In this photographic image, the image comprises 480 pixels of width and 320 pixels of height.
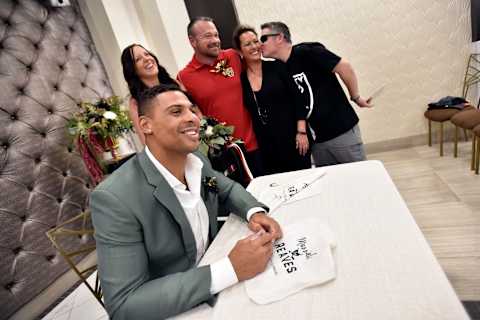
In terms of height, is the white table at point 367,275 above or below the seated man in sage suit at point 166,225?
below

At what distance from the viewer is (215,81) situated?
190 cm

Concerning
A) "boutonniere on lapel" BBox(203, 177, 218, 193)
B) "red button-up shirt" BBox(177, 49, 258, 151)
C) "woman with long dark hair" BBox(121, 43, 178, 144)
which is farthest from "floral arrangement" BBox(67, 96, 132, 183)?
"boutonniere on lapel" BBox(203, 177, 218, 193)

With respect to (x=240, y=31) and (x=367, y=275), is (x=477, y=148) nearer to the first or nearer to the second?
(x=240, y=31)

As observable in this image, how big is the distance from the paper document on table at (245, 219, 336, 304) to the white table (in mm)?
20

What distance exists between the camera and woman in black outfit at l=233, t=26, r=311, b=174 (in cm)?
187

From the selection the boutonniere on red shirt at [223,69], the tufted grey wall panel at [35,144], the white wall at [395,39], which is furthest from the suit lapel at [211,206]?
the white wall at [395,39]

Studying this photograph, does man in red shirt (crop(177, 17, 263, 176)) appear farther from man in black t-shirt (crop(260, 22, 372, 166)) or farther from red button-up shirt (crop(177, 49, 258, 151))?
man in black t-shirt (crop(260, 22, 372, 166))

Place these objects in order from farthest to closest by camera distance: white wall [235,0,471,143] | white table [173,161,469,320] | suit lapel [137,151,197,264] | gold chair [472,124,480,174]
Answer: white wall [235,0,471,143]
gold chair [472,124,480,174]
suit lapel [137,151,197,264]
white table [173,161,469,320]

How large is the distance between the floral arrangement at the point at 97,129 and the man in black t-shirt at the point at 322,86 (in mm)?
1230

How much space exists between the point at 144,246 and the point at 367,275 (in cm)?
65

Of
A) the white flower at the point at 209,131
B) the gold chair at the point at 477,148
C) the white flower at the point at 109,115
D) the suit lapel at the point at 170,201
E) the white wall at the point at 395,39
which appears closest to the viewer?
the suit lapel at the point at 170,201

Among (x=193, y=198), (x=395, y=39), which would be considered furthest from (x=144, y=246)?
(x=395, y=39)

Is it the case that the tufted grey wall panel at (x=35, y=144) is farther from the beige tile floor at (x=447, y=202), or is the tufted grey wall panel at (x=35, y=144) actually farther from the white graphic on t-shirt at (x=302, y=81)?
the beige tile floor at (x=447, y=202)

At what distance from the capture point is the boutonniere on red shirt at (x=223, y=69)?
191 centimetres
